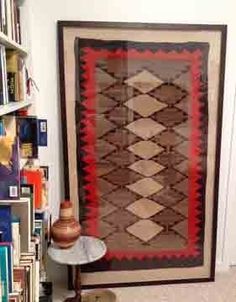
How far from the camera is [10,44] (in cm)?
164

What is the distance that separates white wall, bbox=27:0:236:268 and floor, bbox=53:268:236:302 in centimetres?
68

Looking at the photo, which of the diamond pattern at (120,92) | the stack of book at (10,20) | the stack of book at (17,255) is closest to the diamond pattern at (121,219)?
the diamond pattern at (120,92)

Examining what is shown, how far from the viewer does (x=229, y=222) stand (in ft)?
8.64

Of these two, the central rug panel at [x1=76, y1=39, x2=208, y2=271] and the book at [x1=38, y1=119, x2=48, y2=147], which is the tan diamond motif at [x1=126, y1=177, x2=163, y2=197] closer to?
the central rug panel at [x1=76, y1=39, x2=208, y2=271]

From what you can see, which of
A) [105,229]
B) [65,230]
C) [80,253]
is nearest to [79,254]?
[80,253]

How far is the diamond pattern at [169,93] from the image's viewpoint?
2320 millimetres

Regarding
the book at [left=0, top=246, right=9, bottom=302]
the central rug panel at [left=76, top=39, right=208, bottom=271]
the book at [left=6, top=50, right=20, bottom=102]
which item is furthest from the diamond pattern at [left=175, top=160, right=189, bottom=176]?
the book at [left=0, top=246, right=9, bottom=302]

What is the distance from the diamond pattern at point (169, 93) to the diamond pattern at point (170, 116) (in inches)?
2.0

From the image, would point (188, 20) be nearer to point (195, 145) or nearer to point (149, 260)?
point (195, 145)

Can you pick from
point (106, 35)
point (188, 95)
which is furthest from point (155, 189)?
point (106, 35)

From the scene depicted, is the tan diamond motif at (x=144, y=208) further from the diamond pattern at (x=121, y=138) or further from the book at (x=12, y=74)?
the book at (x=12, y=74)

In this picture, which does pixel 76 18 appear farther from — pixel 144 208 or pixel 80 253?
pixel 80 253

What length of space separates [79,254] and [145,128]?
855 mm

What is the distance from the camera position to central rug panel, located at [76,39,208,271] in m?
2.27
